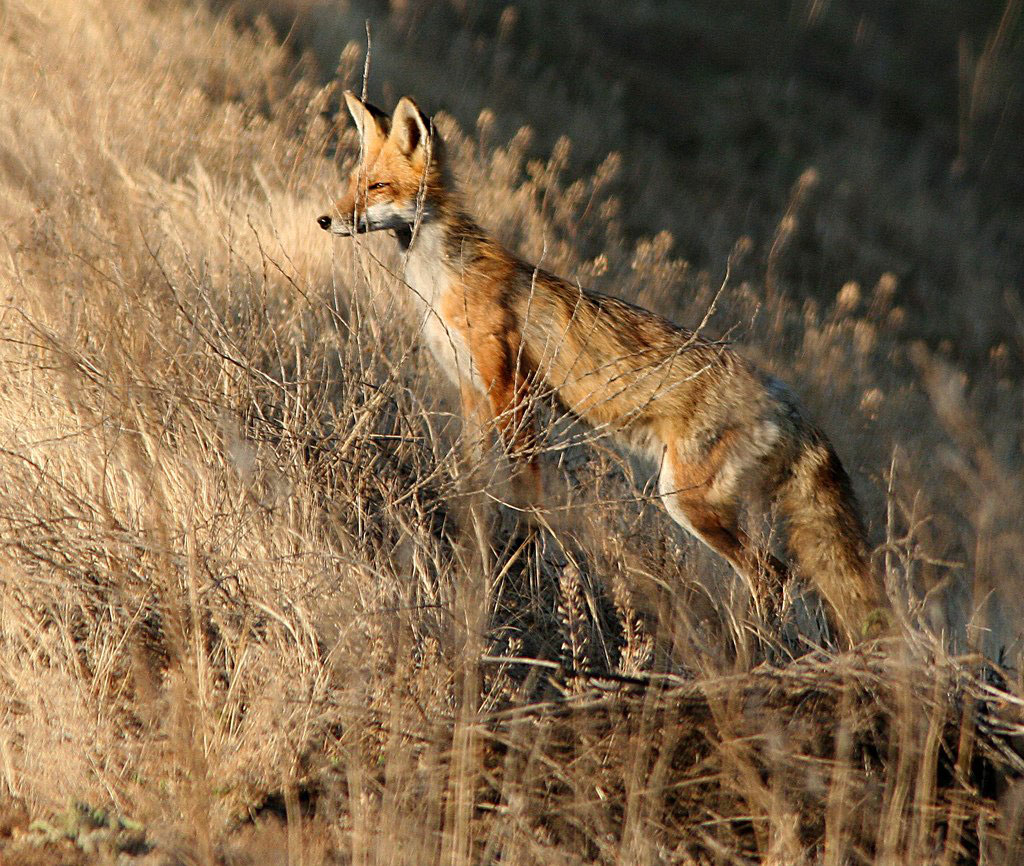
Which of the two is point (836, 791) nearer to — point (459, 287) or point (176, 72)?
point (459, 287)

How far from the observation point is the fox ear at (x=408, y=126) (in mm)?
6273

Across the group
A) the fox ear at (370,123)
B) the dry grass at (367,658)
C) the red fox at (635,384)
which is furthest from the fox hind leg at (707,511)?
the fox ear at (370,123)

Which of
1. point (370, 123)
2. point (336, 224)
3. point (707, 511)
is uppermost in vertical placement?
point (370, 123)

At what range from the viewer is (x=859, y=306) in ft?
51.2

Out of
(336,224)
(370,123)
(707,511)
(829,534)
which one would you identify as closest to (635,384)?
(707,511)

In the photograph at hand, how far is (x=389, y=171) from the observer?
6.61 meters

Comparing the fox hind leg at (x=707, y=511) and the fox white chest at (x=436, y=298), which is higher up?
the fox white chest at (x=436, y=298)

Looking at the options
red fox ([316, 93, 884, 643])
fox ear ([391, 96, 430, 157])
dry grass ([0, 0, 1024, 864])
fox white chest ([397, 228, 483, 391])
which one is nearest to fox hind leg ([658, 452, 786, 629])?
red fox ([316, 93, 884, 643])

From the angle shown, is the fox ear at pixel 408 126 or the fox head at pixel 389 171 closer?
the fox ear at pixel 408 126

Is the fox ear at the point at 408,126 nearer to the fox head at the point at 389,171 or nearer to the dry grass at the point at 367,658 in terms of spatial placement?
the fox head at the point at 389,171

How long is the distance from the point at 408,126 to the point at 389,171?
28cm

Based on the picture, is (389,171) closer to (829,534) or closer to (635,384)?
(635,384)

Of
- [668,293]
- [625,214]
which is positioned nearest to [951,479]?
[668,293]

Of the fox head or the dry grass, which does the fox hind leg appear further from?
the fox head
